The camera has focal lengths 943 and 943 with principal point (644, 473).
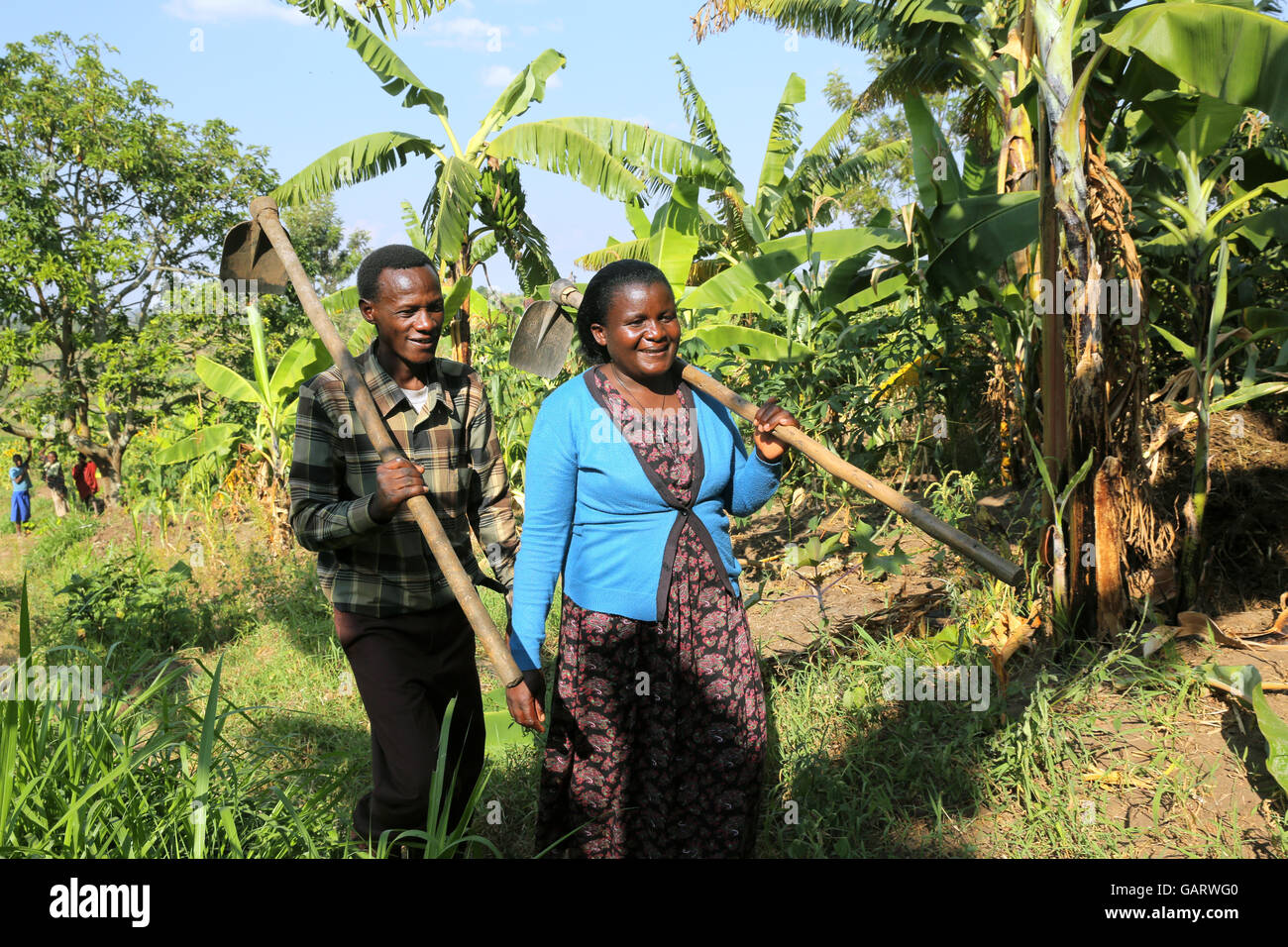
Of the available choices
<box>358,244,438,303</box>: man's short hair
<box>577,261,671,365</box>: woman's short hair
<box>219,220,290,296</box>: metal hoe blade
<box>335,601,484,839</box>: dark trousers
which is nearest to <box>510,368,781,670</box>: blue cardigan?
<box>577,261,671,365</box>: woman's short hair

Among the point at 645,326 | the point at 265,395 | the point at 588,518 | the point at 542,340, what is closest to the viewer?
the point at 645,326

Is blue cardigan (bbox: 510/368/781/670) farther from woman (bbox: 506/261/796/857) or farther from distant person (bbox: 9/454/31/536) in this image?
distant person (bbox: 9/454/31/536)

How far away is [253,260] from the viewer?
2.86 m

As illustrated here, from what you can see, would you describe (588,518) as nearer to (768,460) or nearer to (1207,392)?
(768,460)

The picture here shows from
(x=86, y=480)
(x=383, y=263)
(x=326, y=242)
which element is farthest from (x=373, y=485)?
(x=326, y=242)

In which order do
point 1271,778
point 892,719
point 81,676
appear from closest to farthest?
1. point 81,676
2. point 1271,778
3. point 892,719

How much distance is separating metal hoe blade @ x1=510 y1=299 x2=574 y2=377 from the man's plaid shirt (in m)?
0.33

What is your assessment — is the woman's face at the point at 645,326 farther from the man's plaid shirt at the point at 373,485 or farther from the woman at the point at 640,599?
the man's plaid shirt at the point at 373,485

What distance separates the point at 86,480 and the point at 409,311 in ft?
47.7

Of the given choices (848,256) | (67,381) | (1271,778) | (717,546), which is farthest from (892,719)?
(67,381)

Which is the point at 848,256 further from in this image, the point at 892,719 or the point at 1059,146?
the point at 892,719

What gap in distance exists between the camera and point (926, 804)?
10.7 feet

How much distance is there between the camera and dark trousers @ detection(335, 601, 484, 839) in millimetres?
2518
